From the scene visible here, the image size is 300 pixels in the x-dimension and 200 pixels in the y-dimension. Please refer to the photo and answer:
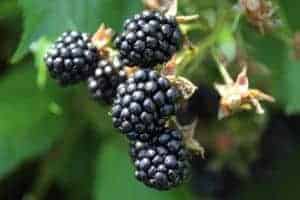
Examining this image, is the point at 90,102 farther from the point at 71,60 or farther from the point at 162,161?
the point at 162,161

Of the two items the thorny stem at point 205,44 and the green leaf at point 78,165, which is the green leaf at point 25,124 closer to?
the green leaf at point 78,165

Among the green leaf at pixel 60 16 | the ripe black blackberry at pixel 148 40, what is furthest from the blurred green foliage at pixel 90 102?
the ripe black blackberry at pixel 148 40

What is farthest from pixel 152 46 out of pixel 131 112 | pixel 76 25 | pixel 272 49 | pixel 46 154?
pixel 46 154

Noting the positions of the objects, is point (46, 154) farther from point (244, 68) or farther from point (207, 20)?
point (244, 68)

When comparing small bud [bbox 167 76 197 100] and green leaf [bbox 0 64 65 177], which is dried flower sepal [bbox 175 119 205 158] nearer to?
small bud [bbox 167 76 197 100]

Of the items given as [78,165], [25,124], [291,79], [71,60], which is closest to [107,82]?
[71,60]

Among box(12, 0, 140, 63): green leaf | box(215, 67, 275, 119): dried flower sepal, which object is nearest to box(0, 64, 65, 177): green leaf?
box(12, 0, 140, 63): green leaf
